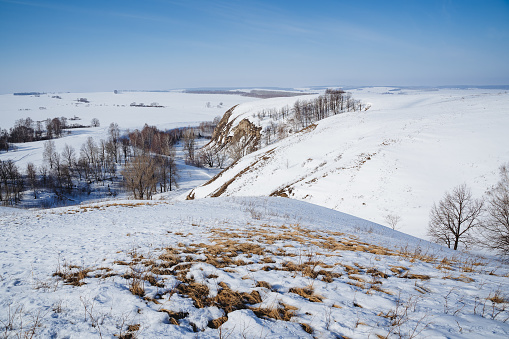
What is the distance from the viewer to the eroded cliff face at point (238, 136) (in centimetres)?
9219

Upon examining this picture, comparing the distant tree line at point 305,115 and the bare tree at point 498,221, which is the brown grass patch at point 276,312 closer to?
the bare tree at point 498,221

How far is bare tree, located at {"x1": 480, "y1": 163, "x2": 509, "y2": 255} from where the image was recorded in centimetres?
1614

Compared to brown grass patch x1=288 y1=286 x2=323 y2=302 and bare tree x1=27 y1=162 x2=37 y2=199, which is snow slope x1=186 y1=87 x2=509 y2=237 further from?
bare tree x1=27 y1=162 x2=37 y2=199

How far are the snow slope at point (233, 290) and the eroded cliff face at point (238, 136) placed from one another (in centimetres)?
7887

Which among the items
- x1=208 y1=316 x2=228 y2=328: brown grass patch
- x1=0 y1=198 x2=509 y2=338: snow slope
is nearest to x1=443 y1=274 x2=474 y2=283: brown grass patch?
x1=0 y1=198 x2=509 y2=338: snow slope

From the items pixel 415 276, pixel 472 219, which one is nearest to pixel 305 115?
pixel 472 219

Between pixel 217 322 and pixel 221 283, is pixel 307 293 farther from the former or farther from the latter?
pixel 217 322

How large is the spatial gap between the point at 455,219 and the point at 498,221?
2.42m

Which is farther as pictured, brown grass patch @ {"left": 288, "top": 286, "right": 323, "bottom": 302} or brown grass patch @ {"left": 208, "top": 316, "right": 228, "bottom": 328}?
brown grass patch @ {"left": 288, "top": 286, "right": 323, "bottom": 302}

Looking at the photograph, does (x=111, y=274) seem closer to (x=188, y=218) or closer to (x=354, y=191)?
(x=188, y=218)

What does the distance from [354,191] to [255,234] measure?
19036 mm

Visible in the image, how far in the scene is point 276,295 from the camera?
4352 mm

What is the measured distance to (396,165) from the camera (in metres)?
25.6

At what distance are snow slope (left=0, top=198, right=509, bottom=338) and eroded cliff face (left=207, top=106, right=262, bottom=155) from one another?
7887cm
